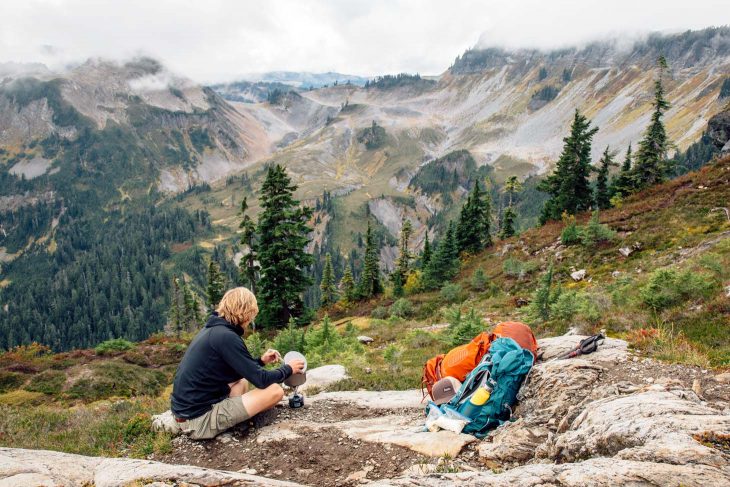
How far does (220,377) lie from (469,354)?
14.1 ft

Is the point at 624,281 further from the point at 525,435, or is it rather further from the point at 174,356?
the point at 174,356

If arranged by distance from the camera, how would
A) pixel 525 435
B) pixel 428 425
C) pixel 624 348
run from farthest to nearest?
1. pixel 624 348
2. pixel 428 425
3. pixel 525 435

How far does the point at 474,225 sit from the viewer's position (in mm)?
49656

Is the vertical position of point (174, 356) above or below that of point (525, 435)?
below

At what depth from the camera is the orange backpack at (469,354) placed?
23.3ft

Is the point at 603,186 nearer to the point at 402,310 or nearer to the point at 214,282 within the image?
the point at 402,310

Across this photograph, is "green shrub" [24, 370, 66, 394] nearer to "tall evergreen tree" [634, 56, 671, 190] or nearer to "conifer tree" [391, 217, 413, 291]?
"conifer tree" [391, 217, 413, 291]

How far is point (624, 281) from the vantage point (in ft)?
52.9

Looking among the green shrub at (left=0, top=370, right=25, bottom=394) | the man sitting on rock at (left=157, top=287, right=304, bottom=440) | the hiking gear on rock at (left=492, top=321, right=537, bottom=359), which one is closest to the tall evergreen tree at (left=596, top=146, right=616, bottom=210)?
the hiking gear on rock at (left=492, top=321, right=537, bottom=359)

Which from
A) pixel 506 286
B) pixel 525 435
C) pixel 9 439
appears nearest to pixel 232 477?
pixel 525 435

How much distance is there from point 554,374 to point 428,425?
7.32 ft

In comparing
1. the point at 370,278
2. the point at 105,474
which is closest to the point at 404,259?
the point at 370,278

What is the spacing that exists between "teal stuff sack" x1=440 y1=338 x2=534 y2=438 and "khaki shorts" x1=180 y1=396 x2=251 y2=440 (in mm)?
3433

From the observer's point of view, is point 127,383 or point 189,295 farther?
point 189,295
